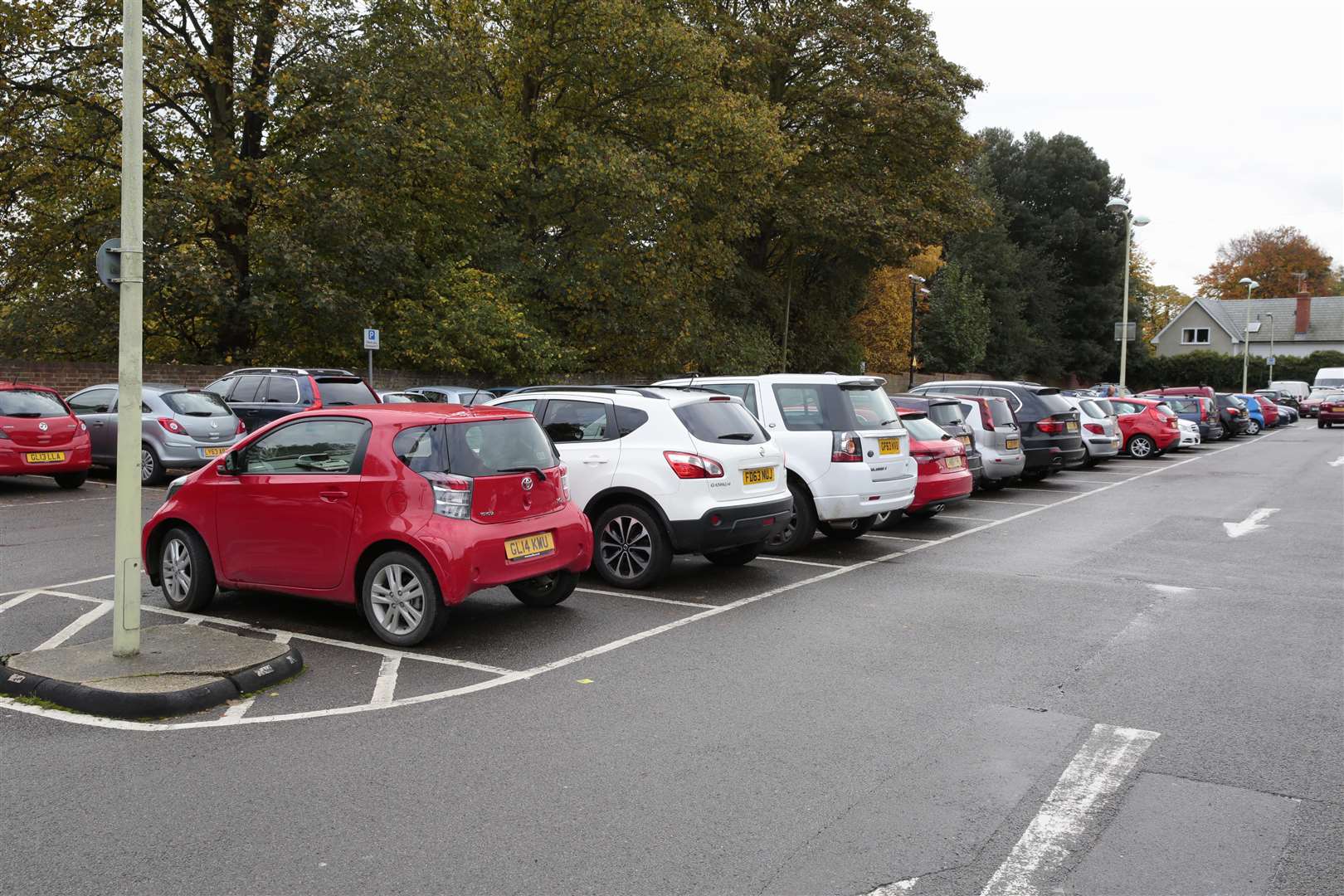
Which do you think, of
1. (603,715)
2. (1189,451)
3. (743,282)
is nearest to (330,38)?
(743,282)

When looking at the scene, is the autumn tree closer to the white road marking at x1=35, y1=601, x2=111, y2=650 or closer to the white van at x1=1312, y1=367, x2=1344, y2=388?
the white van at x1=1312, y1=367, x2=1344, y2=388

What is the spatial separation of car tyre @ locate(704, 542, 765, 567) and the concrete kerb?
15.6 feet

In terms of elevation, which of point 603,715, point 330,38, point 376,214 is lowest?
point 603,715

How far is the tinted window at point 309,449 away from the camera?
289 inches

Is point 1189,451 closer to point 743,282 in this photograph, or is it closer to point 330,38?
point 743,282

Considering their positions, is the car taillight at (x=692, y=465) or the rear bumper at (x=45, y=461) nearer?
the car taillight at (x=692, y=465)

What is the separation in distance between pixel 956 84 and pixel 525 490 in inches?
1366

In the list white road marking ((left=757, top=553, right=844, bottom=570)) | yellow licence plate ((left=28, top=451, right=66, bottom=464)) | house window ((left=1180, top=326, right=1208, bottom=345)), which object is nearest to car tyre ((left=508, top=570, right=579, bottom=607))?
white road marking ((left=757, top=553, right=844, bottom=570))

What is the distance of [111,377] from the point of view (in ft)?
74.7

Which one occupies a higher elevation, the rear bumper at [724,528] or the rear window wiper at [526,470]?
the rear window wiper at [526,470]

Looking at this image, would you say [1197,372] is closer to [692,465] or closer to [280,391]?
[280,391]

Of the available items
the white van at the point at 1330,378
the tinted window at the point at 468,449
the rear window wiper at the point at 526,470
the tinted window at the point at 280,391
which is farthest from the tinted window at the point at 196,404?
the white van at the point at 1330,378

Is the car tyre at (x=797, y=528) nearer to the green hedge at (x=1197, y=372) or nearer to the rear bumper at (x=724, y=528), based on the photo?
the rear bumper at (x=724, y=528)

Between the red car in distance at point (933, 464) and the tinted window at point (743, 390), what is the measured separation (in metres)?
2.10
